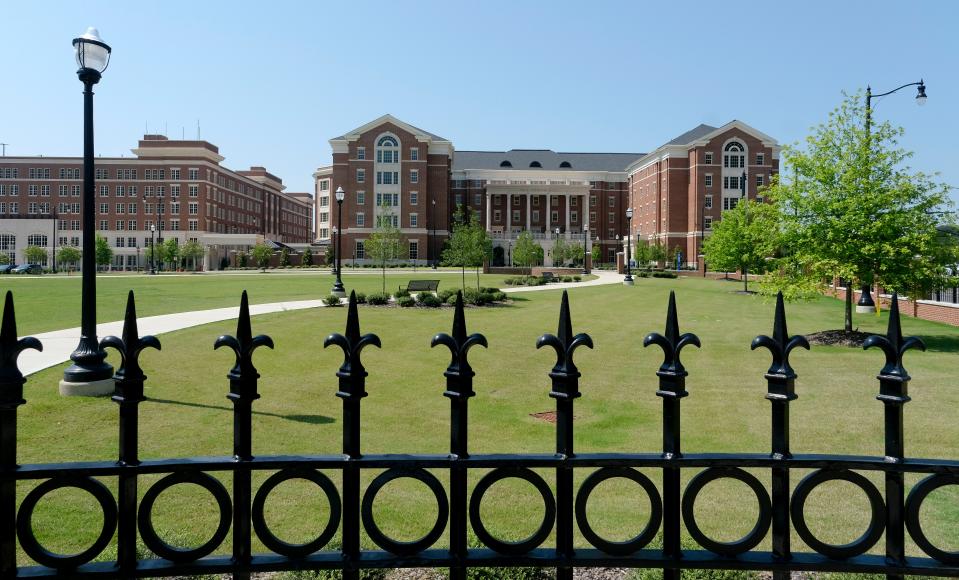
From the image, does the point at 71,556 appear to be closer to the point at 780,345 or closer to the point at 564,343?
the point at 564,343

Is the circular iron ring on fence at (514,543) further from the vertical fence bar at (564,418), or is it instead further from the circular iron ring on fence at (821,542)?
the circular iron ring on fence at (821,542)

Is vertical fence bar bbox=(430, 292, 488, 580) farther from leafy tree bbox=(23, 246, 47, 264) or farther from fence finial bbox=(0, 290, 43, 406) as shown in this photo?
leafy tree bbox=(23, 246, 47, 264)

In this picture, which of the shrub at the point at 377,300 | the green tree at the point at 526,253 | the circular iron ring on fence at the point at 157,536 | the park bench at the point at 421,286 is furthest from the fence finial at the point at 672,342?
the green tree at the point at 526,253

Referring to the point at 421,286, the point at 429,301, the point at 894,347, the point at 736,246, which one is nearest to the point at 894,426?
the point at 894,347

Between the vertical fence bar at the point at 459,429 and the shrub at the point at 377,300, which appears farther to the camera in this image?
the shrub at the point at 377,300

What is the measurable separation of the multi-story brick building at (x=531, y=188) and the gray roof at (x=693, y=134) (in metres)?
0.14

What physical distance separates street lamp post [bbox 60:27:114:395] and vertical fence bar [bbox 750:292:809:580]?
30.6ft

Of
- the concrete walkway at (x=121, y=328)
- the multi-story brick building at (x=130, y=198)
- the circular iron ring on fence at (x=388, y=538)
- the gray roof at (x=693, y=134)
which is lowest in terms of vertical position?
the concrete walkway at (x=121, y=328)

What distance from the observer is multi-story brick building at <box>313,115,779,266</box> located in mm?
89750

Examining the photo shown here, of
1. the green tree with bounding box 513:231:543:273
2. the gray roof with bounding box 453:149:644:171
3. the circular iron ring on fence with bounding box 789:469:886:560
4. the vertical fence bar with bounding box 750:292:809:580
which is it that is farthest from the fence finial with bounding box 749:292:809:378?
the gray roof with bounding box 453:149:644:171

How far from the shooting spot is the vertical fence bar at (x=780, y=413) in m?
2.66

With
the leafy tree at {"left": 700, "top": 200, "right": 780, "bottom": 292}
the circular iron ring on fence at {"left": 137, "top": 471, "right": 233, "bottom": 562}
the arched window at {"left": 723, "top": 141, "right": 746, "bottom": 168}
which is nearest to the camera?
the circular iron ring on fence at {"left": 137, "top": 471, "right": 233, "bottom": 562}

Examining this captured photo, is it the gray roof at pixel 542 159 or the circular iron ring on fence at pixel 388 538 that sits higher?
the gray roof at pixel 542 159

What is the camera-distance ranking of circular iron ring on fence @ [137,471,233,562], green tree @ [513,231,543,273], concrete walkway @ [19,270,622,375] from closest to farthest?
1. circular iron ring on fence @ [137,471,233,562]
2. concrete walkway @ [19,270,622,375]
3. green tree @ [513,231,543,273]
